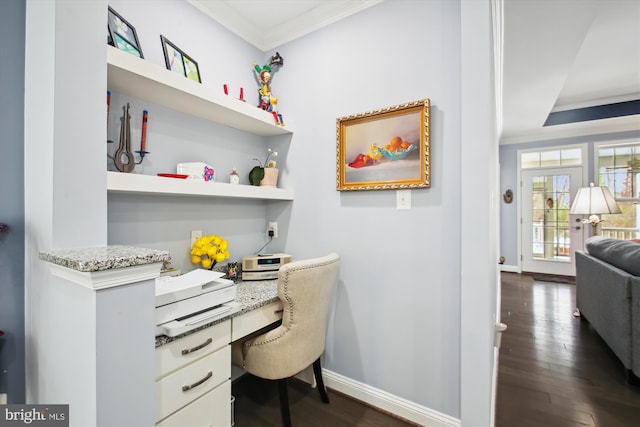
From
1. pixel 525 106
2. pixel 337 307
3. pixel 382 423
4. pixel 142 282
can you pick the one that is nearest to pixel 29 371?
pixel 142 282

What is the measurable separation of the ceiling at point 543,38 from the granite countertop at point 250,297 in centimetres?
177

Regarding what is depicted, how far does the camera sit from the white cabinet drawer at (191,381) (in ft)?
3.36

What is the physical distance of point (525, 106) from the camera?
386 cm

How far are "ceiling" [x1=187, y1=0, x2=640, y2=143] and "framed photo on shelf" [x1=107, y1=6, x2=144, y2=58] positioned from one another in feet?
1.75

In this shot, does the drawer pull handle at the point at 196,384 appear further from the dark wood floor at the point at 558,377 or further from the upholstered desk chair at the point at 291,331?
the dark wood floor at the point at 558,377

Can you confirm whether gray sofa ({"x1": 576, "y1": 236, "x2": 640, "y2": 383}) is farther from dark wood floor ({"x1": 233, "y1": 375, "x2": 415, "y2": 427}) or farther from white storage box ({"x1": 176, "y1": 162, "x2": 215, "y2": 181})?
white storage box ({"x1": 176, "y1": 162, "x2": 215, "y2": 181})

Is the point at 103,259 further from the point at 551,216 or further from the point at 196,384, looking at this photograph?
the point at 551,216

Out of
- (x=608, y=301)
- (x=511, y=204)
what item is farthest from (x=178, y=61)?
(x=511, y=204)

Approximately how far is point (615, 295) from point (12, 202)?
3.66m

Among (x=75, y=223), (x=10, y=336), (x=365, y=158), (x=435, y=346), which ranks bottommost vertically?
(x=435, y=346)

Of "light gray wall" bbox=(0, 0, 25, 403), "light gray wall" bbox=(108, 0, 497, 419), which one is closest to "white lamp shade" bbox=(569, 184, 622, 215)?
"light gray wall" bbox=(108, 0, 497, 419)

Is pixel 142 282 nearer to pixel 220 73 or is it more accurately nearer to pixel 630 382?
pixel 220 73

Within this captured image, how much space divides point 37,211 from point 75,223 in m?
0.16

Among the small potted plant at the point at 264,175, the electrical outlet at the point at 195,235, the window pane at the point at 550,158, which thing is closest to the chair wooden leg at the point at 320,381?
the electrical outlet at the point at 195,235
